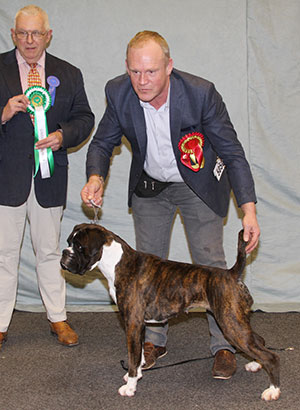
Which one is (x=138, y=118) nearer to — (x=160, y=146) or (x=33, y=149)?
(x=160, y=146)

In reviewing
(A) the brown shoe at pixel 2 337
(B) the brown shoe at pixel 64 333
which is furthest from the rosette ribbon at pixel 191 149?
(A) the brown shoe at pixel 2 337

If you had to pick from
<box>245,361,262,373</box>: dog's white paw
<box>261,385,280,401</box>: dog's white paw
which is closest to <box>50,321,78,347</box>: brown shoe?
<box>245,361,262,373</box>: dog's white paw

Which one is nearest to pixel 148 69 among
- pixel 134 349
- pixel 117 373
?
pixel 134 349

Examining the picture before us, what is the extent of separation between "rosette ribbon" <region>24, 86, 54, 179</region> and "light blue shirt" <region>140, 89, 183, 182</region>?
2.42 ft

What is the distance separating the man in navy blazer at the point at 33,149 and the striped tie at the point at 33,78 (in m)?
0.02

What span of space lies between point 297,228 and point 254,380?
1795 mm

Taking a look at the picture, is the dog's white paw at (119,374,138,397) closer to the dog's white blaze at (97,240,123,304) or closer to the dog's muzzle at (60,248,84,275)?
the dog's white blaze at (97,240,123,304)

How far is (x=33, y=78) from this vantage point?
11.9 ft

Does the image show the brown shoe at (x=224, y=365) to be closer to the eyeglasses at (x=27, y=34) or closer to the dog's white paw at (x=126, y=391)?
the dog's white paw at (x=126, y=391)

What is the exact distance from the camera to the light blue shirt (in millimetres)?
3100

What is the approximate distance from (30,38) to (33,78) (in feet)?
0.88

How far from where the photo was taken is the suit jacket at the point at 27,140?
3.59 meters

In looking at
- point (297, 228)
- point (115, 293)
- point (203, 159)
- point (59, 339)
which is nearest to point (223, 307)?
point (115, 293)

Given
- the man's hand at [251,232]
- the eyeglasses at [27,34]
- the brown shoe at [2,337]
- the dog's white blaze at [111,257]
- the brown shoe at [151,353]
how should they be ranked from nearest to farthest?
1. the man's hand at [251,232]
2. the dog's white blaze at [111,257]
3. the brown shoe at [151,353]
4. the eyeglasses at [27,34]
5. the brown shoe at [2,337]
